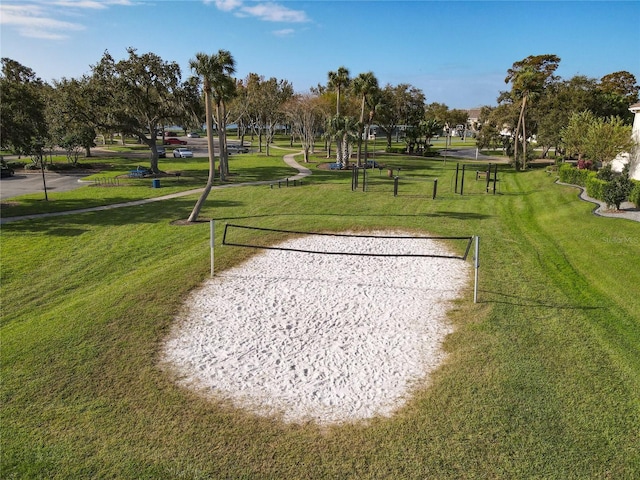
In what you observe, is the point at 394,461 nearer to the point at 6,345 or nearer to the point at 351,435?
the point at 351,435

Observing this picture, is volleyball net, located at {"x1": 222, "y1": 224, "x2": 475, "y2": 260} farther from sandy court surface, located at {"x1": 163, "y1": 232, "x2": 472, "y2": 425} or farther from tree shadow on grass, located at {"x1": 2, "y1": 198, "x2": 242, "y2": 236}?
tree shadow on grass, located at {"x1": 2, "y1": 198, "x2": 242, "y2": 236}

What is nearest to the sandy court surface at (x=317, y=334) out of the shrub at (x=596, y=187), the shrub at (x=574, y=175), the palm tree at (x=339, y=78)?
the shrub at (x=596, y=187)

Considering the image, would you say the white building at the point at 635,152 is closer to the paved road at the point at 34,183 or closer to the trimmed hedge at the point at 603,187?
→ the trimmed hedge at the point at 603,187

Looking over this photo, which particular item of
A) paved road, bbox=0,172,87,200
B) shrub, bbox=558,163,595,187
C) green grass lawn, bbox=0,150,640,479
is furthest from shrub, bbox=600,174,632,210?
paved road, bbox=0,172,87,200

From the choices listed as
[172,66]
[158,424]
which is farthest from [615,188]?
[172,66]

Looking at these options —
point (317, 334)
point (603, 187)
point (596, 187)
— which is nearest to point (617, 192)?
point (603, 187)

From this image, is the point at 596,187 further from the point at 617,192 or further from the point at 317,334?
the point at 317,334
